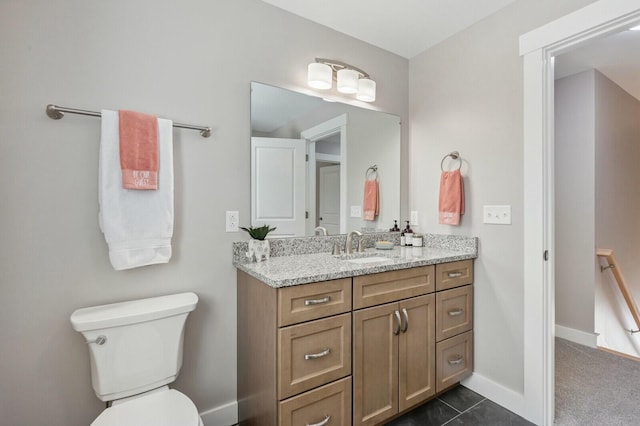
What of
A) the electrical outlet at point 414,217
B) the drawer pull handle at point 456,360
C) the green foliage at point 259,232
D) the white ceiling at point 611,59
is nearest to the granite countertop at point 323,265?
the green foliage at point 259,232

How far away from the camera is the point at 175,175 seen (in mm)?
1598

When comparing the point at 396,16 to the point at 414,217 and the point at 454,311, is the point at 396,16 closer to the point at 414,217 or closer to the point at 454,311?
the point at 414,217

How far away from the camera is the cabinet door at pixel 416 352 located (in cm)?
166

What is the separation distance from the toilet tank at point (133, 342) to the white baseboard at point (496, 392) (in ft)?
5.96

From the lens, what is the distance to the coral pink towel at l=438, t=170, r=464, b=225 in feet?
6.84

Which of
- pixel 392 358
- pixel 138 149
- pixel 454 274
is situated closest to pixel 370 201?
pixel 454 274

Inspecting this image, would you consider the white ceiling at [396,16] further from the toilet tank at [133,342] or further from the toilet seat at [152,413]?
the toilet seat at [152,413]

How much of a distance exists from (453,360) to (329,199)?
128 cm

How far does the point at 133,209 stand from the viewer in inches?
55.2

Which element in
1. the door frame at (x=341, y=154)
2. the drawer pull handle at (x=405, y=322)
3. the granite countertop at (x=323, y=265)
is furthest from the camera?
the door frame at (x=341, y=154)

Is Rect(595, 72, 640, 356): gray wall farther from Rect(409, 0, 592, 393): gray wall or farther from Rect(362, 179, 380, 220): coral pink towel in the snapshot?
Rect(362, 179, 380, 220): coral pink towel

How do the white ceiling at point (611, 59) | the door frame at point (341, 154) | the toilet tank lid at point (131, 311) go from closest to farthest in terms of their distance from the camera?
→ 1. the toilet tank lid at point (131, 311)
2. the door frame at point (341, 154)
3. the white ceiling at point (611, 59)

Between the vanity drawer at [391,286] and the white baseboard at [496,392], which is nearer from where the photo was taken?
the vanity drawer at [391,286]

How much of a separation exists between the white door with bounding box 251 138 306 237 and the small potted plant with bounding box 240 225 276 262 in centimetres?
10
